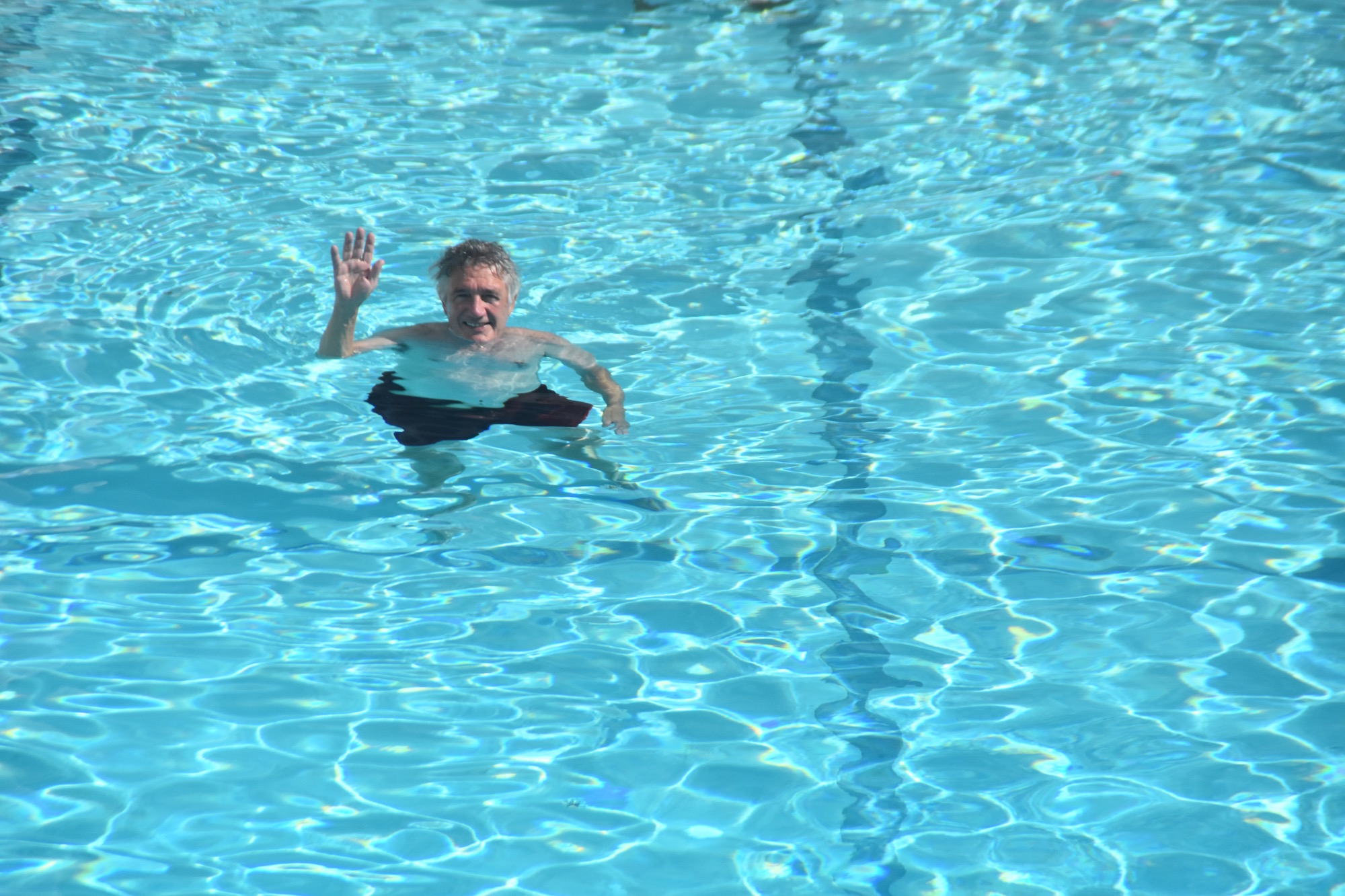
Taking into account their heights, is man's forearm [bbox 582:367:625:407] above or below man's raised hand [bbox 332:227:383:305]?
below

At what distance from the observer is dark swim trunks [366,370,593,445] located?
4.54 m

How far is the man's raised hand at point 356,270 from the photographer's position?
4102 mm

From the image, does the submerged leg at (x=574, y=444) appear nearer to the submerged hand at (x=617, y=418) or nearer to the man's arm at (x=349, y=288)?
the submerged hand at (x=617, y=418)

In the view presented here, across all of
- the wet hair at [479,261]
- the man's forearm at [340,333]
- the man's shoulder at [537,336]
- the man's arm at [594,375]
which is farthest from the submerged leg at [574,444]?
the man's forearm at [340,333]

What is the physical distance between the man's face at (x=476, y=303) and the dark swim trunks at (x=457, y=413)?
288mm

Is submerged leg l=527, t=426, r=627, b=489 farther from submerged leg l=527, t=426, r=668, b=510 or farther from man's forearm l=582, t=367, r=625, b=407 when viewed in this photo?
man's forearm l=582, t=367, r=625, b=407

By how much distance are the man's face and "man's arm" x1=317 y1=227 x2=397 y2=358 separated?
34 centimetres

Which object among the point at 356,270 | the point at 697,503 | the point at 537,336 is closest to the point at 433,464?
the point at 537,336

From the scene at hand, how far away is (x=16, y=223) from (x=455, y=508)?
3775 millimetres

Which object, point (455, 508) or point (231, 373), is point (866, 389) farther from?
point (231, 373)

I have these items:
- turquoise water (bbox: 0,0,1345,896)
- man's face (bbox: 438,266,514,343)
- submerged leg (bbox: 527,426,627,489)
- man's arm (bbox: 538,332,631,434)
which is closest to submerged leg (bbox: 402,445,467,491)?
turquoise water (bbox: 0,0,1345,896)

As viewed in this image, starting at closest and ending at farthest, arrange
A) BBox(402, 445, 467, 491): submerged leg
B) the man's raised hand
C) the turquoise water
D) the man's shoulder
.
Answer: the turquoise water → the man's raised hand → BBox(402, 445, 467, 491): submerged leg → the man's shoulder

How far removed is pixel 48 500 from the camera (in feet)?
13.8

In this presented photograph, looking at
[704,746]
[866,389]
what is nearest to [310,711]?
[704,746]
